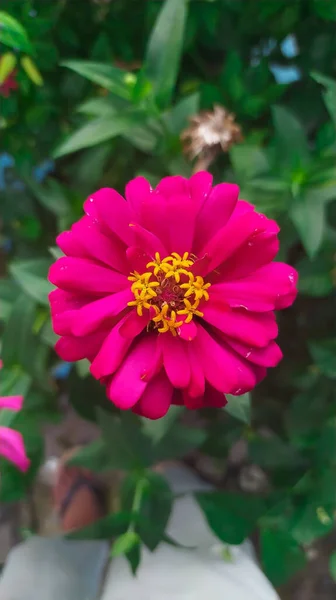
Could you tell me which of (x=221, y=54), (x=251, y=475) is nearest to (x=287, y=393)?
(x=251, y=475)

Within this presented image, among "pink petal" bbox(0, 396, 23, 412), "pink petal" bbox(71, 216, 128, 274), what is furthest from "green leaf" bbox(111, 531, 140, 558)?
"pink petal" bbox(71, 216, 128, 274)

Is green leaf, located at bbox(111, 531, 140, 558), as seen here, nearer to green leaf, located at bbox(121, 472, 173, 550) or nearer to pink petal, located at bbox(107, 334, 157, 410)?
green leaf, located at bbox(121, 472, 173, 550)

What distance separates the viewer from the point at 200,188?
0.81 feet

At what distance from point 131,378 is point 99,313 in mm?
31

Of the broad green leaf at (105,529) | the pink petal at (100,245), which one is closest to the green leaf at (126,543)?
the broad green leaf at (105,529)

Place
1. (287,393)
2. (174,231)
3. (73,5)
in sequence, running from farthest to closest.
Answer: (287,393) → (73,5) → (174,231)

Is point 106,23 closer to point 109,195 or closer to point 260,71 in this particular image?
point 260,71

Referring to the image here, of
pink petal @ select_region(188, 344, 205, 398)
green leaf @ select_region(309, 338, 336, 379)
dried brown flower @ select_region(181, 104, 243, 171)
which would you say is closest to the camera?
pink petal @ select_region(188, 344, 205, 398)

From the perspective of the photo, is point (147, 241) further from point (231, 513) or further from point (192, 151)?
point (231, 513)

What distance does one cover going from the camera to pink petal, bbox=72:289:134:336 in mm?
227

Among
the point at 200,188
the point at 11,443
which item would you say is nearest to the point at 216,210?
the point at 200,188

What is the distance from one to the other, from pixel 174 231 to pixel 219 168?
0.24m

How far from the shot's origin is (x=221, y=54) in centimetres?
52

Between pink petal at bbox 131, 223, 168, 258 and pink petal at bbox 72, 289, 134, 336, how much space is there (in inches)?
0.8
